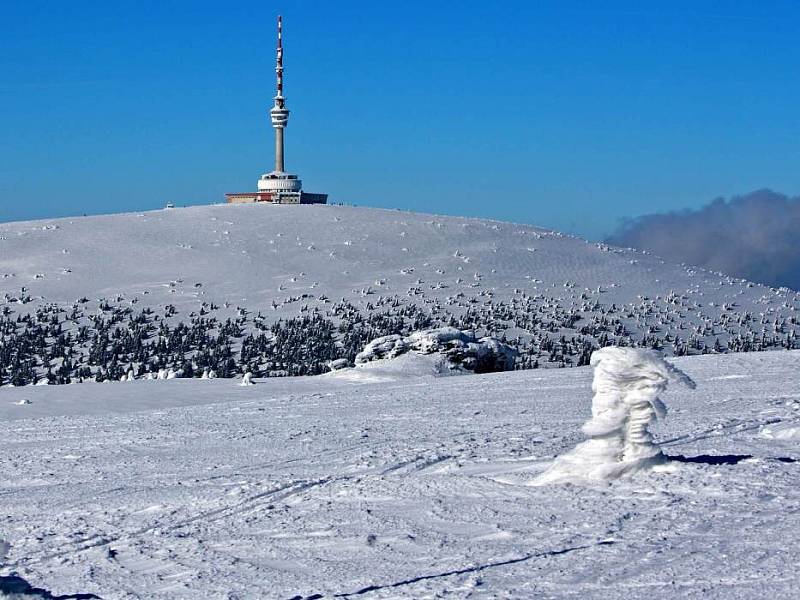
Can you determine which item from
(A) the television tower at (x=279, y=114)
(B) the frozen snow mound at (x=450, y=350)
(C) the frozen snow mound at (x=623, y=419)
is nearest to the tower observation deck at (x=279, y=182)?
(A) the television tower at (x=279, y=114)

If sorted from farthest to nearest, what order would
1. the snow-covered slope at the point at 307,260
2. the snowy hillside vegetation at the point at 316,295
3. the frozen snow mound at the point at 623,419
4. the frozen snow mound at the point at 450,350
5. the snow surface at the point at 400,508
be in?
1. the snow-covered slope at the point at 307,260
2. the snowy hillside vegetation at the point at 316,295
3. the frozen snow mound at the point at 450,350
4. the frozen snow mound at the point at 623,419
5. the snow surface at the point at 400,508

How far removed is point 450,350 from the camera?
89.2 feet

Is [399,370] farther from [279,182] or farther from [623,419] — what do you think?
[279,182]

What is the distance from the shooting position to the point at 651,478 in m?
9.85

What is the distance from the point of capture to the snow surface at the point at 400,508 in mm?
7438

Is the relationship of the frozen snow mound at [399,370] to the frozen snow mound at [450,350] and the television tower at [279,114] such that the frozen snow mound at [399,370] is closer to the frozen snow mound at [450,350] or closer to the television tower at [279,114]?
the frozen snow mound at [450,350]

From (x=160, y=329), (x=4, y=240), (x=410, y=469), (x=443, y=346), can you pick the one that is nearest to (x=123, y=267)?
(x=4, y=240)

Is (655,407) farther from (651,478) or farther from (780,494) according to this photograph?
(780,494)

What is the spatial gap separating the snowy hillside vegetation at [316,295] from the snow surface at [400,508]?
14924 millimetres

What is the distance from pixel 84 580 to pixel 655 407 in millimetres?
5472

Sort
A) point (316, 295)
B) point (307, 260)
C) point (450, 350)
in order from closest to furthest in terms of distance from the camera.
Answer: point (450, 350), point (316, 295), point (307, 260)

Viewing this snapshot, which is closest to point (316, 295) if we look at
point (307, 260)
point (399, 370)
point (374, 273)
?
point (374, 273)

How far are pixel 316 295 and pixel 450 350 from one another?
25.5 meters

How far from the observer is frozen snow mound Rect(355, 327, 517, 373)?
27.2 meters
